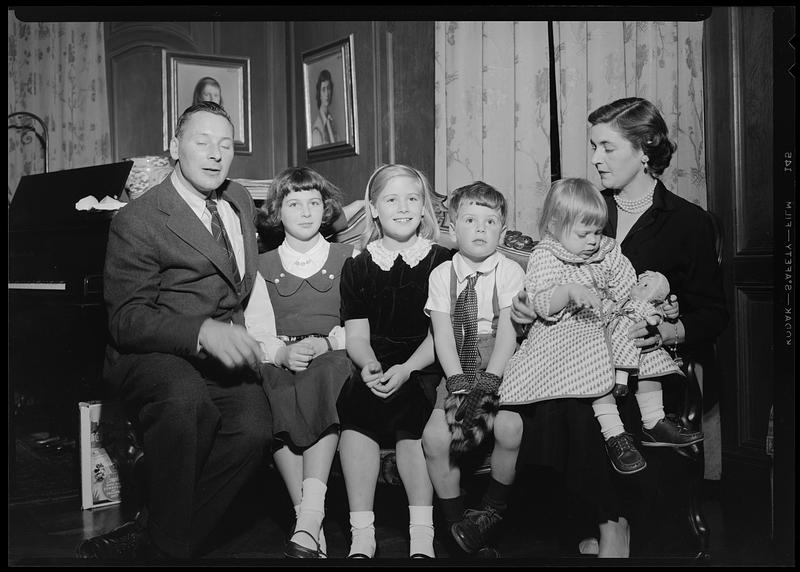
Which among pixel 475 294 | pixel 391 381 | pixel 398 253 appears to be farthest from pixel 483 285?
A: pixel 391 381

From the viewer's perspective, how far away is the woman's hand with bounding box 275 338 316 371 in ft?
7.48

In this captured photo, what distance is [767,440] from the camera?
7.80 ft

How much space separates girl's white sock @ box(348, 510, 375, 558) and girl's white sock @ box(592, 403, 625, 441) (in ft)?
2.29

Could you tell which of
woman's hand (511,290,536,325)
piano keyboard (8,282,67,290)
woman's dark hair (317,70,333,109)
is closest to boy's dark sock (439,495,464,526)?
woman's hand (511,290,536,325)

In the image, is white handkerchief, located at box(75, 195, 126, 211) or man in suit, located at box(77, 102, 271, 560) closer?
man in suit, located at box(77, 102, 271, 560)

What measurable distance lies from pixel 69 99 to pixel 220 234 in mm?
2356

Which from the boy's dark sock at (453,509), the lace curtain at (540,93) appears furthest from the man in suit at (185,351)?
the lace curtain at (540,93)

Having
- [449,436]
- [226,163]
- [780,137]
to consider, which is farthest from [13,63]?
[780,137]

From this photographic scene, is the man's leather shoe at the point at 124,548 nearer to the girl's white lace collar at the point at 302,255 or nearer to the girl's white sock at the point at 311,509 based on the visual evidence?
the girl's white sock at the point at 311,509

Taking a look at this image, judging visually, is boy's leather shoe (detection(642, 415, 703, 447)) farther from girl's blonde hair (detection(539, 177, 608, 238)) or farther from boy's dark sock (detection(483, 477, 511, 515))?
girl's blonde hair (detection(539, 177, 608, 238))

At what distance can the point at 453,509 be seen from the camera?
211 cm

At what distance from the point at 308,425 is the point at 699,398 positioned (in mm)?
1147

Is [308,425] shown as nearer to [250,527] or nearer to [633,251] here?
[250,527]

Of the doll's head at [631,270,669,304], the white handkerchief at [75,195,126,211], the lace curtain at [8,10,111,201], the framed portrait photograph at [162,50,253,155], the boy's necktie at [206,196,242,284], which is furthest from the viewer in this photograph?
the lace curtain at [8,10,111,201]
